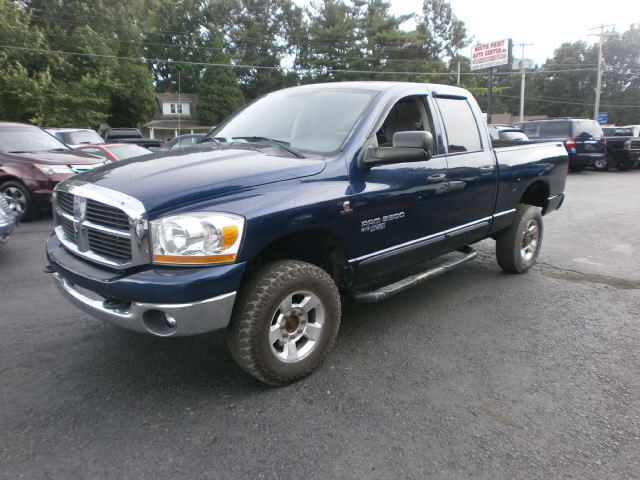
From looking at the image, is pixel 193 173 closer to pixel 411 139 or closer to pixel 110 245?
pixel 110 245

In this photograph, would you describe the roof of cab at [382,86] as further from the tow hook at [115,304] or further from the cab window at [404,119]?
the tow hook at [115,304]

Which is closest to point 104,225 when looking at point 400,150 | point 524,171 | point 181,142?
point 400,150

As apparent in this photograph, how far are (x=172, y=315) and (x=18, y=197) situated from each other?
723cm

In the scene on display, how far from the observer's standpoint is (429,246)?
13.0 ft

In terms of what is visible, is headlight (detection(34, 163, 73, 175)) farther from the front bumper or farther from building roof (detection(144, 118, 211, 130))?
building roof (detection(144, 118, 211, 130))

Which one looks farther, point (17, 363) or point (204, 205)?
point (17, 363)

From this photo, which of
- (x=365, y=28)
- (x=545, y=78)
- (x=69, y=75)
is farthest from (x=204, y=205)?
(x=545, y=78)

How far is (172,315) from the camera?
2.52m

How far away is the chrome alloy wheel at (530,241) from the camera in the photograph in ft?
17.7

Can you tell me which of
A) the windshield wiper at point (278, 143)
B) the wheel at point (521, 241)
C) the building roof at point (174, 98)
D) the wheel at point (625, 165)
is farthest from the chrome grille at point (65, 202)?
the building roof at point (174, 98)

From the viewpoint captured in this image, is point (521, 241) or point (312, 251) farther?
point (521, 241)

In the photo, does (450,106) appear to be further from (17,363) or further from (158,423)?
(17,363)

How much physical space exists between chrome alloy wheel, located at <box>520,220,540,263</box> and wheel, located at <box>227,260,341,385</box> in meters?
3.08

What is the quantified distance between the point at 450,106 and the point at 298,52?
55.0 m
